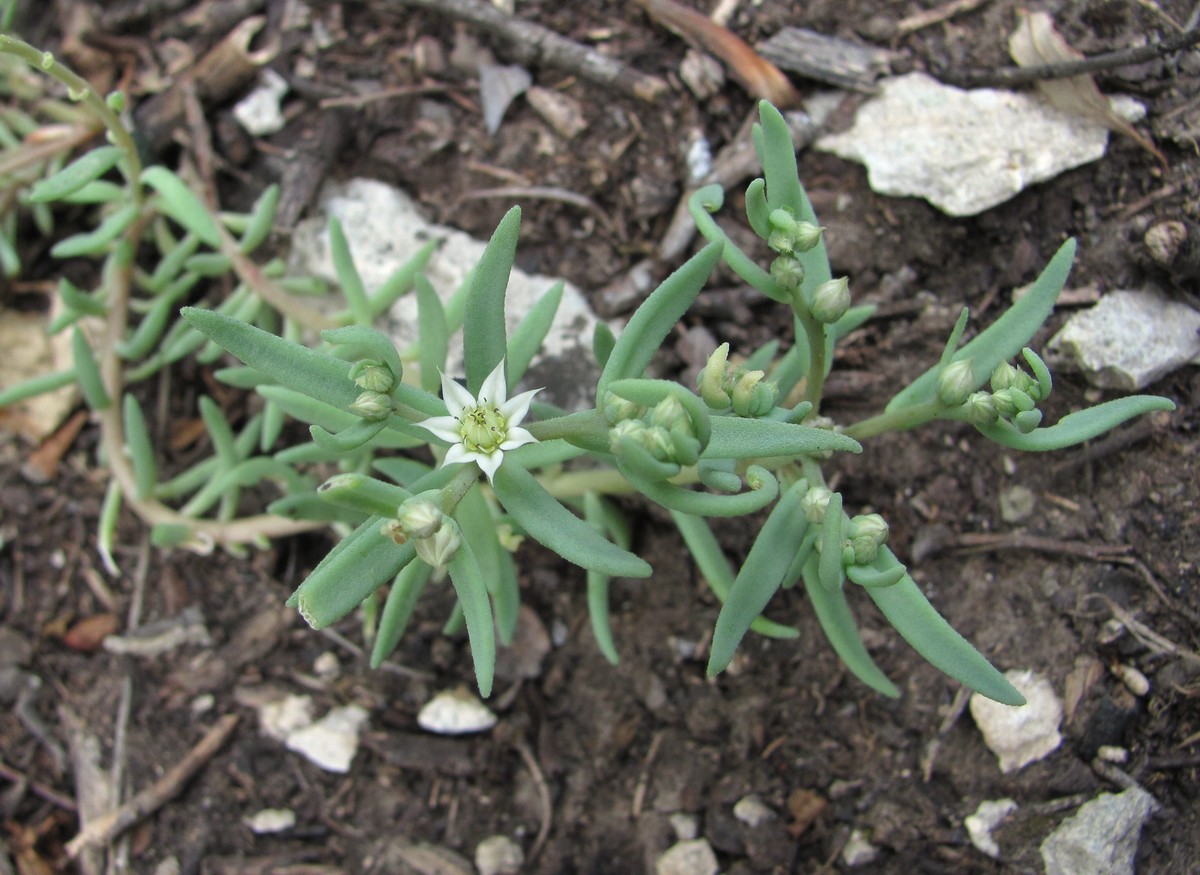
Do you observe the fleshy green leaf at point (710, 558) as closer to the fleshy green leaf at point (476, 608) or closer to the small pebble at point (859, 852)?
the small pebble at point (859, 852)

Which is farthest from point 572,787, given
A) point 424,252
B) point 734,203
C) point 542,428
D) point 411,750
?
point 734,203

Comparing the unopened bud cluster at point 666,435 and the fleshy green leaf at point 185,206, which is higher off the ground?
the unopened bud cluster at point 666,435

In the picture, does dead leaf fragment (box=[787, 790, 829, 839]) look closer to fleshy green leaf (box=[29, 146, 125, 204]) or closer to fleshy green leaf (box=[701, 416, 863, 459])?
fleshy green leaf (box=[701, 416, 863, 459])

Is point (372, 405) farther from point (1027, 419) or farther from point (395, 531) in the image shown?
point (1027, 419)

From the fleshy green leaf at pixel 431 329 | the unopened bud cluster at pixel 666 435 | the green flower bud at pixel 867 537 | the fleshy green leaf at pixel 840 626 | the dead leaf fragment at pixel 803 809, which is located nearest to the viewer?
the unopened bud cluster at pixel 666 435

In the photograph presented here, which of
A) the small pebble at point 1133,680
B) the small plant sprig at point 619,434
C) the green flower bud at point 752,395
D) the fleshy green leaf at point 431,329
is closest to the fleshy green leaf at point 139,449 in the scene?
the small plant sprig at point 619,434

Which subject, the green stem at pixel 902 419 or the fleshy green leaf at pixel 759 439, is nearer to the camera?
the fleshy green leaf at pixel 759 439
